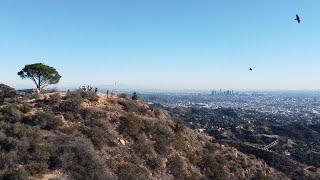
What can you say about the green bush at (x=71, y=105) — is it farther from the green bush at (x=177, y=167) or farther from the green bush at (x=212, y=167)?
the green bush at (x=212, y=167)

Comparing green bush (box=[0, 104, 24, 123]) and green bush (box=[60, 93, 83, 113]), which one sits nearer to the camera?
green bush (box=[0, 104, 24, 123])

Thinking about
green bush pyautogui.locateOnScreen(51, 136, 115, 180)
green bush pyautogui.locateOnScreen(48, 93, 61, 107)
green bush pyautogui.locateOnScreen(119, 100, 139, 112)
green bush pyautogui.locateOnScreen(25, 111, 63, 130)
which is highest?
green bush pyautogui.locateOnScreen(48, 93, 61, 107)

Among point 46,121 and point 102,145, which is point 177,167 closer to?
point 102,145

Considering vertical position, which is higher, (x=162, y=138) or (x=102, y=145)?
(x=102, y=145)

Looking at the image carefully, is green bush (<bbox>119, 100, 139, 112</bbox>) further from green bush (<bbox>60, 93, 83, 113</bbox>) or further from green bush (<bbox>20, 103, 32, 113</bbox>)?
green bush (<bbox>20, 103, 32, 113</bbox>)

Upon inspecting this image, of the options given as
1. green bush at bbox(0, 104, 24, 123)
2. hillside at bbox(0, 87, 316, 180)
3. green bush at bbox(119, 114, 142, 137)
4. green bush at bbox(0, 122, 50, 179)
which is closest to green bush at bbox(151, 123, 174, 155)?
hillside at bbox(0, 87, 316, 180)

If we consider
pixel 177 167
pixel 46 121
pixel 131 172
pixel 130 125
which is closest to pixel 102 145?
pixel 131 172

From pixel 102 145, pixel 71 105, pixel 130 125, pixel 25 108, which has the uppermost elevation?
pixel 71 105

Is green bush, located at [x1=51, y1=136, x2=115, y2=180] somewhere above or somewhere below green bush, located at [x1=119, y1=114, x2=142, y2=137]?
below
